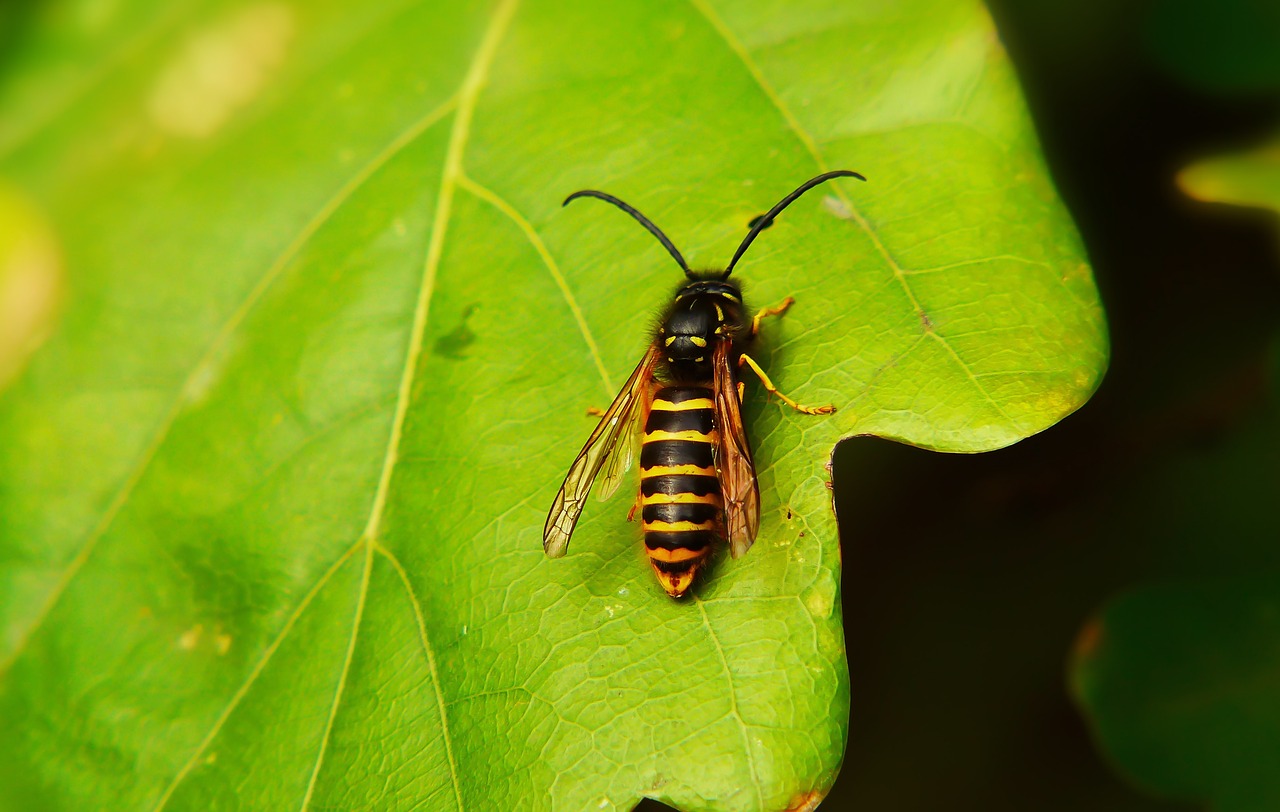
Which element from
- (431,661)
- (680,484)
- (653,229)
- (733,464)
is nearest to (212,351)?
(431,661)

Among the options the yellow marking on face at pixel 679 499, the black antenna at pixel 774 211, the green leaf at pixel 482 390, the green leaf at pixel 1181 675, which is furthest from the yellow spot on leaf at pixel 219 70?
the green leaf at pixel 1181 675

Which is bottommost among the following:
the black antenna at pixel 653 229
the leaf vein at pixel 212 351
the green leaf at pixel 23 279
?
the black antenna at pixel 653 229

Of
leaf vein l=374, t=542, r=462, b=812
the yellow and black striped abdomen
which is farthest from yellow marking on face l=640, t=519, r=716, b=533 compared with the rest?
leaf vein l=374, t=542, r=462, b=812

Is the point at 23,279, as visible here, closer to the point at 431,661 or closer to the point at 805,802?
the point at 431,661

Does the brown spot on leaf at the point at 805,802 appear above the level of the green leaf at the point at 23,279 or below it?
below

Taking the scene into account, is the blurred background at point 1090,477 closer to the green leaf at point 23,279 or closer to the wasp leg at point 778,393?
the wasp leg at point 778,393

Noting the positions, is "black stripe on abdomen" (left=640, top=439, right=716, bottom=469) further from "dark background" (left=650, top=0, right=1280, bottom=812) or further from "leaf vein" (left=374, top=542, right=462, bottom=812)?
"dark background" (left=650, top=0, right=1280, bottom=812)
